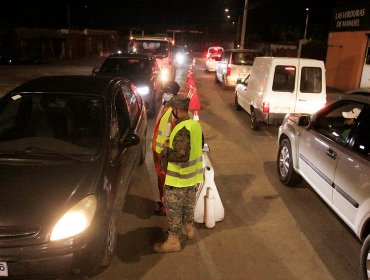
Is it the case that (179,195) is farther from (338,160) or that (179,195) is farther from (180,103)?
(338,160)

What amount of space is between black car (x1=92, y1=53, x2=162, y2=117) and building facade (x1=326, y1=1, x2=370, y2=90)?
1100 cm

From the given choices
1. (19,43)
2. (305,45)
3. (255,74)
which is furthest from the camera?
(19,43)

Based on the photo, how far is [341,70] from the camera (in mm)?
19641

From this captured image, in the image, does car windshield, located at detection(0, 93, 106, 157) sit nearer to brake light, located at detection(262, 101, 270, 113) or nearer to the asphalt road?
the asphalt road

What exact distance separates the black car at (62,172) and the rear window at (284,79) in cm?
463

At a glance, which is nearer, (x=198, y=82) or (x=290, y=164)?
(x=290, y=164)

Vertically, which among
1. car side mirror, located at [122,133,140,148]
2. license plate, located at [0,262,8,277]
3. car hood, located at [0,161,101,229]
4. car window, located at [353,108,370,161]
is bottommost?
license plate, located at [0,262,8,277]

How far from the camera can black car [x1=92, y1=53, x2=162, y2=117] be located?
10453mm

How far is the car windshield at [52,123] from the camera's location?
3.98 meters

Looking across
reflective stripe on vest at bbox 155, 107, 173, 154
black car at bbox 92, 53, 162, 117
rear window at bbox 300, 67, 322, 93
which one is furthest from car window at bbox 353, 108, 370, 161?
black car at bbox 92, 53, 162, 117

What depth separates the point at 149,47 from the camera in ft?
58.3

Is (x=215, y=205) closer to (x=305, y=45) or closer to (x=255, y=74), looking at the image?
(x=255, y=74)

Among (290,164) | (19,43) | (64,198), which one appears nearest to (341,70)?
(290,164)

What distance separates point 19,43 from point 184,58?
46.7 feet
